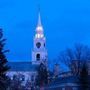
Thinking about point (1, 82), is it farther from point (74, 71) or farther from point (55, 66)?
point (55, 66)

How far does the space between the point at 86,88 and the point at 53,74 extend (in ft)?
323

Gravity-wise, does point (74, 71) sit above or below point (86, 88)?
above

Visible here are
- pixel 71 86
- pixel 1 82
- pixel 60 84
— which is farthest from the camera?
pixel 60 84

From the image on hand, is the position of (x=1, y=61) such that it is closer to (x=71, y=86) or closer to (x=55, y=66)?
(x=71, y=86)

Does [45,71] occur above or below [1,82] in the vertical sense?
above

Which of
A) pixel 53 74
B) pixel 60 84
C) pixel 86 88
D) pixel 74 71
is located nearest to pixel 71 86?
pixel 60 84

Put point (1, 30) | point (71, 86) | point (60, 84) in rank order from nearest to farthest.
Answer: point (1, 30)
point (71, 86)
point (60, 84)

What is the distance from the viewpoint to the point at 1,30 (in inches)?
2537

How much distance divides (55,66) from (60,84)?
51.1 metres

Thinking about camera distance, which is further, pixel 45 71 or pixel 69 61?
pixel 45 71

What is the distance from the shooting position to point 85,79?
34312 millimetres

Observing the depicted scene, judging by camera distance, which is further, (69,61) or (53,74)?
(53,74)

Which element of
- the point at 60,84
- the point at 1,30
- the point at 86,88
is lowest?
the point at 86,88

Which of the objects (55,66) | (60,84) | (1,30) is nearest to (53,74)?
(55,66)
